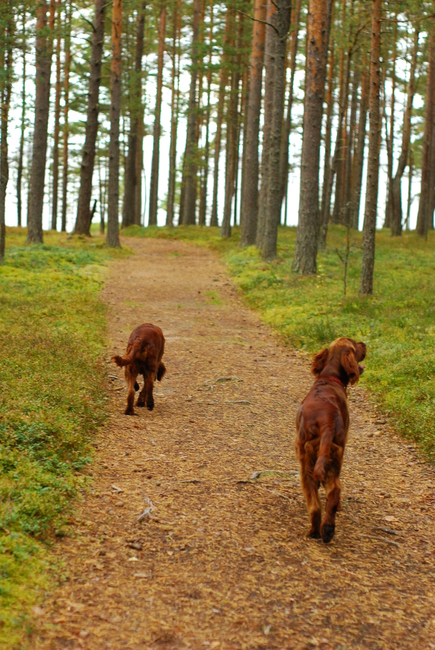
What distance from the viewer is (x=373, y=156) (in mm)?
14164

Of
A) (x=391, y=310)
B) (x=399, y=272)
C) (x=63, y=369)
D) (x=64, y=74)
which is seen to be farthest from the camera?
(x=64, y=74)

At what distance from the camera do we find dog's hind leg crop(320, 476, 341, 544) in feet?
14.8

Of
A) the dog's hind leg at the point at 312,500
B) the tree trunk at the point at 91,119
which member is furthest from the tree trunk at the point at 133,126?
the dog's hind leg at the point at 312,500

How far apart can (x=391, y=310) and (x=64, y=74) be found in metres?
31.4

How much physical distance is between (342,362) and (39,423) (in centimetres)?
270

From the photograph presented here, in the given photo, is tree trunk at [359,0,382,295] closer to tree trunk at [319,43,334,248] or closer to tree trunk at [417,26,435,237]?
tree trunk at [319,43,334,248]

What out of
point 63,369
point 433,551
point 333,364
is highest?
point 333,364

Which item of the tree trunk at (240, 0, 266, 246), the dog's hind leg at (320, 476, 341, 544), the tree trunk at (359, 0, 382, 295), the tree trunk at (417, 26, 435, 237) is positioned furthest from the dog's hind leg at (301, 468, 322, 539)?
the tree trunk at (417, 26, 435, 237)

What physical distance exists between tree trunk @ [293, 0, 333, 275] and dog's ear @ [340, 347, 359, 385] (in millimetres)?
12299

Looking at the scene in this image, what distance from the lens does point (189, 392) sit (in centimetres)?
878

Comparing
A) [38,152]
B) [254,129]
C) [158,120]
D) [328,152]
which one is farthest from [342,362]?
[158,120]

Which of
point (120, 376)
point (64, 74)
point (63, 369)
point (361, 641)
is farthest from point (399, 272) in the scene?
point (64, 74)

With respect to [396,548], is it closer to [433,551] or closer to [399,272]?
[433,551]

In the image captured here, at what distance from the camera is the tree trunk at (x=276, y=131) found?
1933cm
